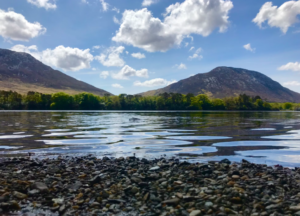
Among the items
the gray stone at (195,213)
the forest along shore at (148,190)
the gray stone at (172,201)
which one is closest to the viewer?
the gray stone at (195,213)

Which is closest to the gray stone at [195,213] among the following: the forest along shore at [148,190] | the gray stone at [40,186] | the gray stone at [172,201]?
the forest along shore at [148,190]

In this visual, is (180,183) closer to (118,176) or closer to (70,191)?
(118,176)

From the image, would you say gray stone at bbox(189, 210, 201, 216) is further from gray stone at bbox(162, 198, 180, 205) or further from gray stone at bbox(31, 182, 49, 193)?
gray stone at bbox(31, 182, 49, 193)

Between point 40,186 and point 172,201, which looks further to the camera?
point 40,186

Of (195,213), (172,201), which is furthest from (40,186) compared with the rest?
(195,213)

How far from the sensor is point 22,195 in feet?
30.6

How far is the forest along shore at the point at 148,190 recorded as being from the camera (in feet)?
27.3

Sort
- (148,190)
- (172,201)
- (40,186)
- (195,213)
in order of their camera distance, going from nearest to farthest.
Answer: (195,213), (172,201), (148,190), (40,186)

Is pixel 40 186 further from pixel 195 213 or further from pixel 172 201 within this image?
pixel 195 213

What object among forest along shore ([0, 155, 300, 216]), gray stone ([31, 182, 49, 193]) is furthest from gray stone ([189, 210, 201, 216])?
gray stone ([31, 182, 49, 193])

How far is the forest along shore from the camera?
8.33 m

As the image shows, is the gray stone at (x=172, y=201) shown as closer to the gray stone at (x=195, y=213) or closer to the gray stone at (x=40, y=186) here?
the gray stone at (x=195, y=213)

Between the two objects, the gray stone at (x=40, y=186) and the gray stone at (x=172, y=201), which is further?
the gray stone at (x=40, y=186)

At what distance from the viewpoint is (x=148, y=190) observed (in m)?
9.81
